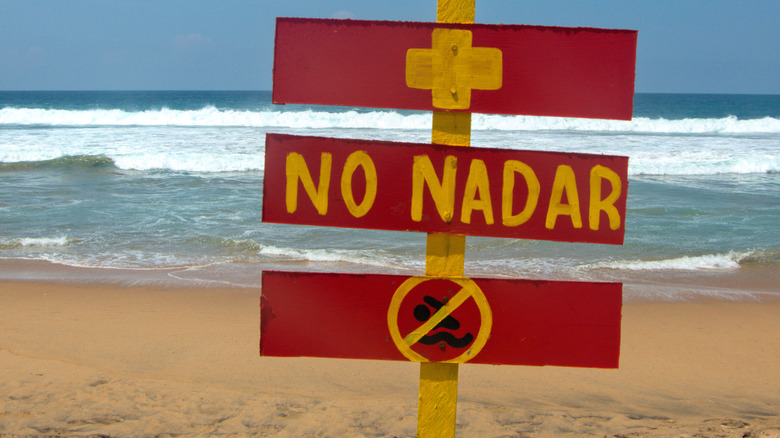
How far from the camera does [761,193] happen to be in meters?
12.1

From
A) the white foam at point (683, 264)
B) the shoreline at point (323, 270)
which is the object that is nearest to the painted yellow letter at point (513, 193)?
the shoreline at point (323, 270)

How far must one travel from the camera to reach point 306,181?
1.66m

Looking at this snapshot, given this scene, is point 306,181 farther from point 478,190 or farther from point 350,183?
point 478,190

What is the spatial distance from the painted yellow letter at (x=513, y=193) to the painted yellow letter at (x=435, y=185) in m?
0.14

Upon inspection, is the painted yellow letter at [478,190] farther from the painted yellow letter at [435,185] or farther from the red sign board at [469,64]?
the red sign board at [469,64]

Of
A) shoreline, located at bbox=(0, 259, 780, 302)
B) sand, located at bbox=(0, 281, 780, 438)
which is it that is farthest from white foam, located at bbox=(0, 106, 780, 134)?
sand, located at bbox=(0, 281, 780, 438)

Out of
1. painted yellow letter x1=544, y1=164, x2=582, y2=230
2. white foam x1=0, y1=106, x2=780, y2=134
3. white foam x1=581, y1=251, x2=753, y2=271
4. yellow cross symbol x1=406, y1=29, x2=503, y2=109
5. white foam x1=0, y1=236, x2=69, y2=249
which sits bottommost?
white foam x1=0, y1=236, x2=69, y2=249

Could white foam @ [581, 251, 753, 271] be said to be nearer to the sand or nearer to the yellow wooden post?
the sand

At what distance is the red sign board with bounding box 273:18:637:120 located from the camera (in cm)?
163

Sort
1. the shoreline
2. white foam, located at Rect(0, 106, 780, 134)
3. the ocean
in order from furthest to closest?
white foam, located at Rect(0, 106, 780, 134)
the ocean
the shoreline

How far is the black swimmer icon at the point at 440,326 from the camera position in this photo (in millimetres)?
1727

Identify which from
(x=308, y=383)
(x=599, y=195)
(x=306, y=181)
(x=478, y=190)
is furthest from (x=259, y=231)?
(x=599, y=195)

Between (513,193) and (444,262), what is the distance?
27cm

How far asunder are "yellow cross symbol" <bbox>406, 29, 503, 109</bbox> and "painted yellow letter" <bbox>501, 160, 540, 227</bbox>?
0.21 meters
